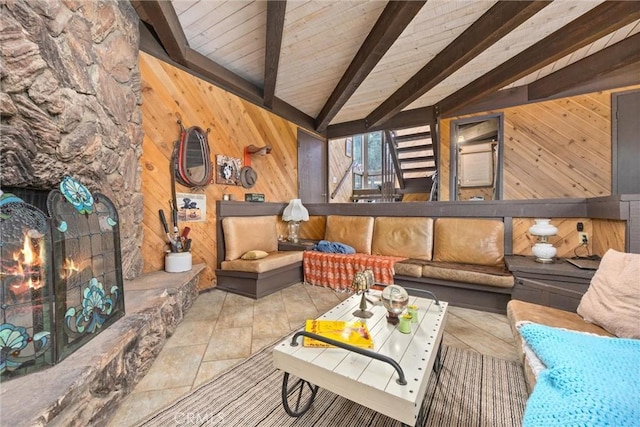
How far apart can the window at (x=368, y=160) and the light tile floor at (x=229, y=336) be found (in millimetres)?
5713

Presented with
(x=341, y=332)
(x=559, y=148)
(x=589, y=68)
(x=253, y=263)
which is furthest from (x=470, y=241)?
(x=589, y=68)

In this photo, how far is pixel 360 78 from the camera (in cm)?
307

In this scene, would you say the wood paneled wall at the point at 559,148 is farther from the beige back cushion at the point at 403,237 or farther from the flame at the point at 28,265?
the flame at the point at 28,265

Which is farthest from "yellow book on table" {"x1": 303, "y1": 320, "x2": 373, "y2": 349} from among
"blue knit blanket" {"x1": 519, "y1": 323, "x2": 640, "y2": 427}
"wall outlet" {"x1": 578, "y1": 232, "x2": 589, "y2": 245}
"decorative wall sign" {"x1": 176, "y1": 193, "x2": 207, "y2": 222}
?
"wall outlet" {"x1": 578, "y1": 232, "x2": 589, "y2": 245}

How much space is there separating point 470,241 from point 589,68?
110 inches

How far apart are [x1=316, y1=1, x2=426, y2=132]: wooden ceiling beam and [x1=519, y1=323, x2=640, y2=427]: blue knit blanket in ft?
7.82

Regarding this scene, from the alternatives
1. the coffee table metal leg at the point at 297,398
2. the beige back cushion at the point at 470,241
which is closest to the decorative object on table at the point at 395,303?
the coffee table metal leg at the point at 297,398

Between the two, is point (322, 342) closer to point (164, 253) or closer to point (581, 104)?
→ point (164, 253)

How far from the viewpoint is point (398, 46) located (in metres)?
2.74

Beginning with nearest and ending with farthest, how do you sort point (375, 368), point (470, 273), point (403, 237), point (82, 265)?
1. point (375, 368)
2. point (82, 265)
3. point (470, 273)
4. point (403, 237)

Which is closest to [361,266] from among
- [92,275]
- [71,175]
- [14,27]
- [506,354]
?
[506,354]

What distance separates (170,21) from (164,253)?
2264mm

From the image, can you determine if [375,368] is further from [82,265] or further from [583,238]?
[583,238]

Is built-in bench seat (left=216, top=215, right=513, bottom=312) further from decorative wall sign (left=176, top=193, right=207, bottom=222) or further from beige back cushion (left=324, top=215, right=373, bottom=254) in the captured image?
decorative wall sign (left=176, top=193, right=207, bottom=222)
